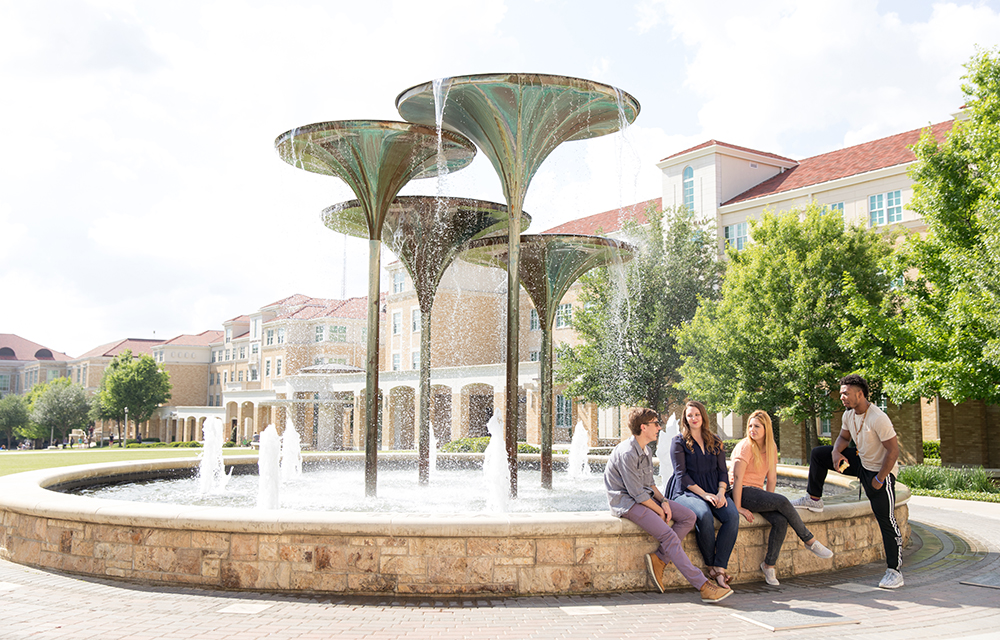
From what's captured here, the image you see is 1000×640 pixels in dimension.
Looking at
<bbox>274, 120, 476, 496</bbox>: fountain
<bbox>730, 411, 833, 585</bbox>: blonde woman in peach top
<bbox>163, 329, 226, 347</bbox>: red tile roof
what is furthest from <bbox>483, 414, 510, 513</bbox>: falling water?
<bbox>163, 329, 226, 347</bbox>: red tile roof

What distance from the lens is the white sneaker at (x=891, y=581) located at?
22.6ft

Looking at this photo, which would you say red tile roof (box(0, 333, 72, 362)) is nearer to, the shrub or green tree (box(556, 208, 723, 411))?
green tree (box(556, 208, 723, 411))

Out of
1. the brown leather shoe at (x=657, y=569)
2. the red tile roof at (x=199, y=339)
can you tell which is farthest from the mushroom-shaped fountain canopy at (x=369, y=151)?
the red tile roof at (x=199, y=339)

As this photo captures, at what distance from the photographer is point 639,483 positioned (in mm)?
6605

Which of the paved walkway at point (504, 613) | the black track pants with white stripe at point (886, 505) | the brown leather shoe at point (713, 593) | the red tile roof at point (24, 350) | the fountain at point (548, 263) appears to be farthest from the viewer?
the red tile roof at point (24, 350)

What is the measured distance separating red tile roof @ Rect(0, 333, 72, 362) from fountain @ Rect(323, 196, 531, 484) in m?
112

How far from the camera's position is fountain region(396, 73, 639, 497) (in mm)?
10609

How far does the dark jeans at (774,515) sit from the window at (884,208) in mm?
26269

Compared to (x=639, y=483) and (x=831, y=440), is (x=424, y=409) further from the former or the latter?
(x=831, y=440)

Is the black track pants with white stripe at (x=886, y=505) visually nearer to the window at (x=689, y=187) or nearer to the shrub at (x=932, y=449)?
the shrub at (x=932, y=449)

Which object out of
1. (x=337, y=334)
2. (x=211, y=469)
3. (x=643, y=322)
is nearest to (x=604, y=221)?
(x=643, y=322)

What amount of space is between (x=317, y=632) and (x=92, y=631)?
5.10ft

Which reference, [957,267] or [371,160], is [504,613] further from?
[957,267]

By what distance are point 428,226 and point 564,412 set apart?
28121 millimetres
